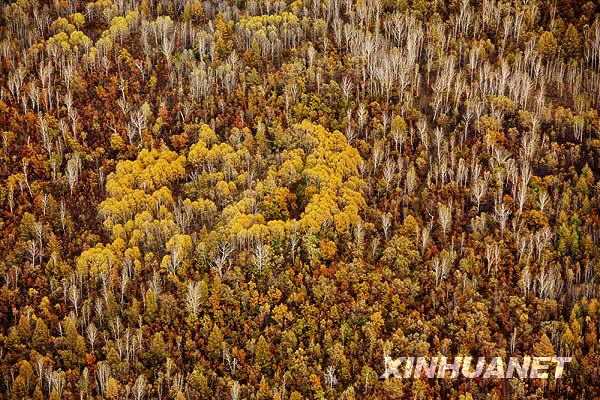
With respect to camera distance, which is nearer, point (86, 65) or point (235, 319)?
point (235, 319)

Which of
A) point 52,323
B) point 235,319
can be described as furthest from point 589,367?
point 52,323

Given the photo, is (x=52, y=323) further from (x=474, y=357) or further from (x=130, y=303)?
(x=474, y=357)

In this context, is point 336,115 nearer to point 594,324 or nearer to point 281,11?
point 281,11

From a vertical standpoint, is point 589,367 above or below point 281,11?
below

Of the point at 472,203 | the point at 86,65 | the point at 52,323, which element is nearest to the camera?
the point at 52,323

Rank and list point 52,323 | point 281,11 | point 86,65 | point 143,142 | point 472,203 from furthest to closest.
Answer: point 281,11 → point 86,65 → point 143,142 → point 472,203 → point 52,323

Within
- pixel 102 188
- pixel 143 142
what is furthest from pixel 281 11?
pixel 102 188

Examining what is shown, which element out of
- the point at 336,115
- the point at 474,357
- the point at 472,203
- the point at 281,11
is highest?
the point at 281,11
